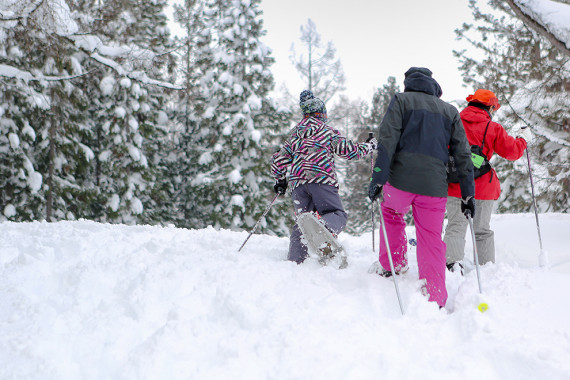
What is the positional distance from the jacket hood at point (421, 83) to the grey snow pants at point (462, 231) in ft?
4.24

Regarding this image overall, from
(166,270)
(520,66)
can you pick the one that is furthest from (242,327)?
(520,66)

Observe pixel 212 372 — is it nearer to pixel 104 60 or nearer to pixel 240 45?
pixel 104 60

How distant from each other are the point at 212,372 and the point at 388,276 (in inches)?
79.1

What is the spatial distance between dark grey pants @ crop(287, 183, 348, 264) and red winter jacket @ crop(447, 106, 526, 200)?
3.93 feet

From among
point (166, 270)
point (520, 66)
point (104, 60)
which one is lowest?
point (166, 270)

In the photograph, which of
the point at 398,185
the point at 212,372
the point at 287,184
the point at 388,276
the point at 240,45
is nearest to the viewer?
the point at 212,372

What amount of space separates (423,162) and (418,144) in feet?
0.54

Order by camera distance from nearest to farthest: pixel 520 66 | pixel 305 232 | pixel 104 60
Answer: pixel 305 232
pixel 104 60
pixel 520 66

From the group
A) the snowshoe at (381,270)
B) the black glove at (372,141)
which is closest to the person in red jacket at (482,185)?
the snowshoe at (381,270)

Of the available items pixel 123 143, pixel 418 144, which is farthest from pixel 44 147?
pixel 418 144

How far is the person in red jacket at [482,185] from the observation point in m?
4.21

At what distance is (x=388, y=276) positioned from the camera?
3.85 metres

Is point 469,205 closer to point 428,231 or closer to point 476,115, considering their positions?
point 428,231

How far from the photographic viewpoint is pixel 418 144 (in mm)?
3422
